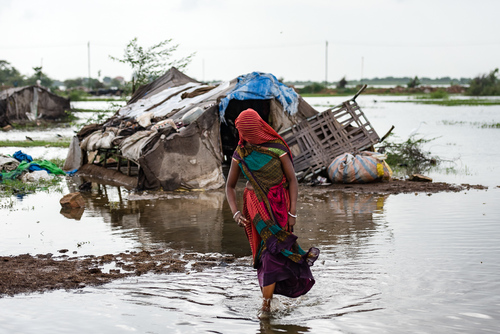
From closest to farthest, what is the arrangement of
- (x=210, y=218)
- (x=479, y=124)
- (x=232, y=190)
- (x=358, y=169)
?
(x=232, y=190) < (x=210, y=218) < (x=358, y=169) < (x=479, y=124)

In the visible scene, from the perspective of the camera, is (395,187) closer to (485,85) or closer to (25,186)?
(25,186)

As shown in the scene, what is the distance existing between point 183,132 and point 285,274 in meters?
6.82

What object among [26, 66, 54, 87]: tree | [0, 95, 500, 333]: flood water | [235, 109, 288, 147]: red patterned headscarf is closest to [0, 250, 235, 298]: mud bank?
[0, 95, 500, 333]: flood water

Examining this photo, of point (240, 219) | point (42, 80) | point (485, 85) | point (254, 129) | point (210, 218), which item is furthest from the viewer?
point (42, 80)

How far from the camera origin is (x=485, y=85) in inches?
2427

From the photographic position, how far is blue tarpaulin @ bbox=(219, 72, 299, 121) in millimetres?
11867

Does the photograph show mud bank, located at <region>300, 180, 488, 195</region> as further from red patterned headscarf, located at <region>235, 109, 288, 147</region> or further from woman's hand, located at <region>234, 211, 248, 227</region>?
red patterned headscarf, located at <region>235, 109, 288, 147</region>

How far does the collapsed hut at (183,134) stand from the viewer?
1121 centimetres

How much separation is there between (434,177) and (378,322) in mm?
8569

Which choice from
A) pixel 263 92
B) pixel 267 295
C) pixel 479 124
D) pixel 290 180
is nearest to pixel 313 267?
pixel 267 295

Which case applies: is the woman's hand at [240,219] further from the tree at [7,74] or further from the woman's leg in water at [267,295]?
the tree at [7,74]

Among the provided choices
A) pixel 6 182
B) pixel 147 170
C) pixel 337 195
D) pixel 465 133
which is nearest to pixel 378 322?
pixel 337 195

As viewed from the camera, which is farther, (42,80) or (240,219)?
(42,80)

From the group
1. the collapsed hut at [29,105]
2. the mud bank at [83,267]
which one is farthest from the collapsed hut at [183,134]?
the collapsed hut at [29,105]
